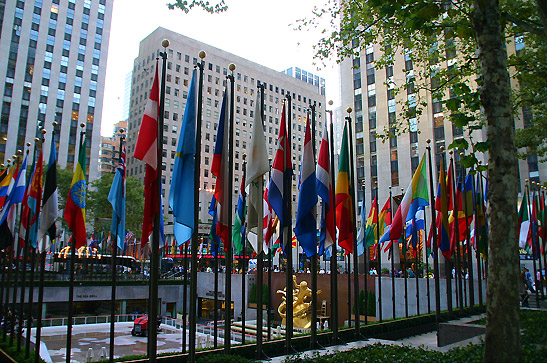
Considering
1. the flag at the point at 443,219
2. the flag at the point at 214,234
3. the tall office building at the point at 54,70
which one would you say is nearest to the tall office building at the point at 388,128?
the flag at the point at 443,219

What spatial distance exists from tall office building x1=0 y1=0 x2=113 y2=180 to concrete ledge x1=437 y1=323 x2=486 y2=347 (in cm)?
7251

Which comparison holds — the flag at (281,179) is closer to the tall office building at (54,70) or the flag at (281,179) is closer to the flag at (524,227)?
the flag at (524,227)

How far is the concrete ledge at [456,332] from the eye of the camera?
1575cm

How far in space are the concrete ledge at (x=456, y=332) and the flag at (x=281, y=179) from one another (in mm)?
7930

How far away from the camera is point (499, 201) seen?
23.9ft

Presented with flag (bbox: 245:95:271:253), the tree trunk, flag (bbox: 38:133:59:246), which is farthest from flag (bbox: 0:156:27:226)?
the tree trunk

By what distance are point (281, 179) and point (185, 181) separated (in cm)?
326

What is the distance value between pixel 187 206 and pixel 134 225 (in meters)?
51.0

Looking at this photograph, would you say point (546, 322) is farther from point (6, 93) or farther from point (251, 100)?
point (251, 100)

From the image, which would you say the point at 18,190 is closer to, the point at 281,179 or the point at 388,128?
the point at 281,179

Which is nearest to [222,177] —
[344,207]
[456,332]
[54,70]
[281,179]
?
[281,179]

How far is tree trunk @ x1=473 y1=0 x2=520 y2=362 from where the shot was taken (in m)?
6.80

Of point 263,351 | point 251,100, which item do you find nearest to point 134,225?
point 263,351

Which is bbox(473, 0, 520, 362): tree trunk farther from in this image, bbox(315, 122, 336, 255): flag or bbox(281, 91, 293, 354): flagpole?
bbox(315, 122, 336, 255): flag
